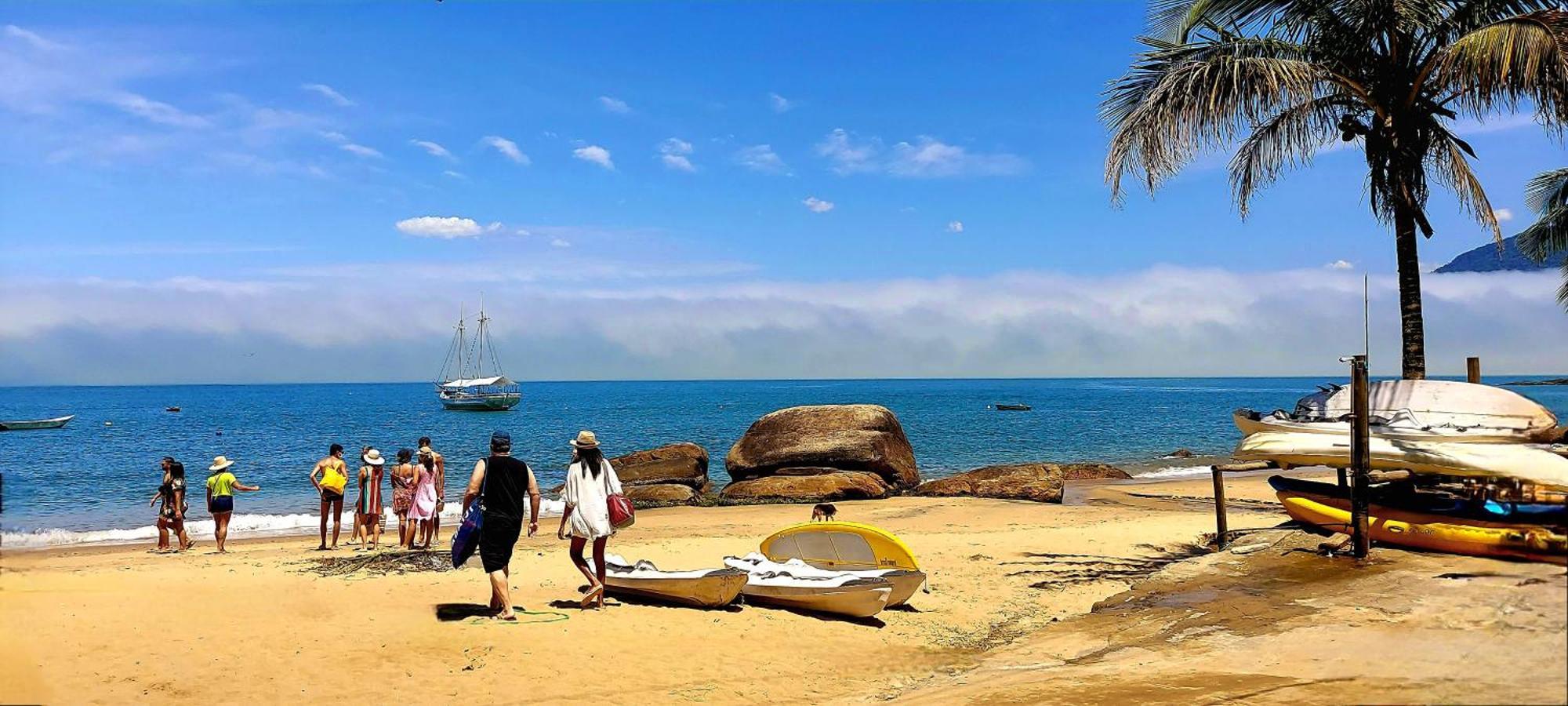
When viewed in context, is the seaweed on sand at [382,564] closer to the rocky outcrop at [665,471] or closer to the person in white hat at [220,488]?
the person in white hat at [220,488]

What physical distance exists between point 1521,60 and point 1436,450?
4101 mm

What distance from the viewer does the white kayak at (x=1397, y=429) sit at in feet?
29.5

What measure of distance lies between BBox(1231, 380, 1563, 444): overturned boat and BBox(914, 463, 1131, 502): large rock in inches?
574

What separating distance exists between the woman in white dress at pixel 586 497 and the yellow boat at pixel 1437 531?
7622 millimetres

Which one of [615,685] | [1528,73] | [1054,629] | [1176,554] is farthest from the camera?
[1176,554]

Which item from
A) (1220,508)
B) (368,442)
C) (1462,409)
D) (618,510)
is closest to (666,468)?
(1220,508)

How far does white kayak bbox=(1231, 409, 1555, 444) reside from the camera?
354 inches

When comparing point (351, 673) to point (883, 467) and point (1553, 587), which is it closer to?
point (1553, 587)

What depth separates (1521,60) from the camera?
939 centimetres

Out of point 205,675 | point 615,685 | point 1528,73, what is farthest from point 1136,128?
point 205,675

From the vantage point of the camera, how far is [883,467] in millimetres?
29156

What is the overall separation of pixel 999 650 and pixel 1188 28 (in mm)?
8750

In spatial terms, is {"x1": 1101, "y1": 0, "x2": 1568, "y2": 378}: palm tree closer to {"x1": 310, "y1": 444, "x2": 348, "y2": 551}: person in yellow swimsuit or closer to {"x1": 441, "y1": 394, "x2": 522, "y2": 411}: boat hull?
{"x1": 310, "y1": 444, "x2": 348, "y2": 551}: person in yellow swimsuit

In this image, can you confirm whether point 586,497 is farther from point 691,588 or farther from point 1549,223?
point 1549,223
